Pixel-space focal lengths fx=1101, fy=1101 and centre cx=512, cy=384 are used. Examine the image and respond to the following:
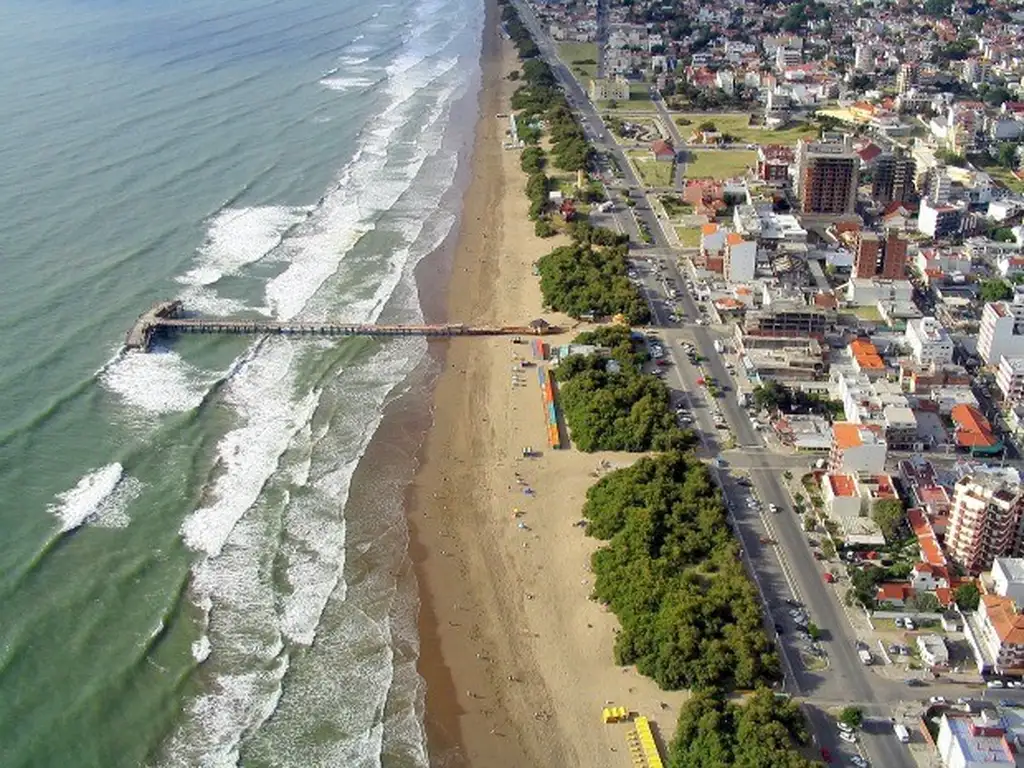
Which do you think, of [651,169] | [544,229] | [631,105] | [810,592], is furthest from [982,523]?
[631,105]

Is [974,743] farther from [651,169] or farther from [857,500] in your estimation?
[651,169]

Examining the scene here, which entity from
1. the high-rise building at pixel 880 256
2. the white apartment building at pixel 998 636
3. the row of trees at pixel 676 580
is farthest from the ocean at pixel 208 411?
the high-rise building at pixel 880 256

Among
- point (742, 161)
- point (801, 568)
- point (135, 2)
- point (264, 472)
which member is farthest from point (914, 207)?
point (135, 2)

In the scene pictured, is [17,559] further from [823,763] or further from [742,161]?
[742,161]

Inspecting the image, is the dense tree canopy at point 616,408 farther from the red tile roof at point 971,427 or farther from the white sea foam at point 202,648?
the white sea foam at point 202,648

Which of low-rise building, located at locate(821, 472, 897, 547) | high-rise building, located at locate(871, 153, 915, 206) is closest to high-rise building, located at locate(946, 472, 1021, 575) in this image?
low-rise building, located at locate(821, 472, 897, 547)
